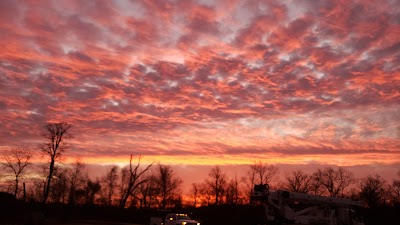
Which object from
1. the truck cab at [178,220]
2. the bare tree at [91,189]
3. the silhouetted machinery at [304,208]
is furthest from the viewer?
the bare tree at [91,189]

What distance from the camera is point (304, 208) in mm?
27422

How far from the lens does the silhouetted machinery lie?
25234 mm

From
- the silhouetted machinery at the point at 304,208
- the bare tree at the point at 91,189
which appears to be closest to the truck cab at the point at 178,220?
the silhouetted machinery at the point at 304,208

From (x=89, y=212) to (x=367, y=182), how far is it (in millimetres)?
77231

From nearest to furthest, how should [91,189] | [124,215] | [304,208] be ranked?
[304,208], [124,215], [91,189]

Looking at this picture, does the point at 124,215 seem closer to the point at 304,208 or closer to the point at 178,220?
the point at 178,220

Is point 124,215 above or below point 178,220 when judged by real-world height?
below

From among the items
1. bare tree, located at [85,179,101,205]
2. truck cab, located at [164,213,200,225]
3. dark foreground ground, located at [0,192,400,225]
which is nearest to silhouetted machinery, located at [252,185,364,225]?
truck cab, located at [164,213,200,225]

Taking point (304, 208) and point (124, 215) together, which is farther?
point (124, 215)

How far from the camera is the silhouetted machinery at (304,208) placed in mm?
25234

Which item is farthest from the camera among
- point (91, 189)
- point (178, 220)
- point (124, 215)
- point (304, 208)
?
point (91, 189)

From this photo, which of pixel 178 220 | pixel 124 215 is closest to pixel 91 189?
pixel 124 215

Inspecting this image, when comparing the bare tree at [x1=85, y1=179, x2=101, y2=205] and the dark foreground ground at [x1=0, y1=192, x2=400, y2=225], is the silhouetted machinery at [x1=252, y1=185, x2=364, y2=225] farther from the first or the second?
the bare tree at [x1=85, y1=179, x2=101, y2=205]

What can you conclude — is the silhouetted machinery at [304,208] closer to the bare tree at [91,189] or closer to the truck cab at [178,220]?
the truck cab at [178,220]
